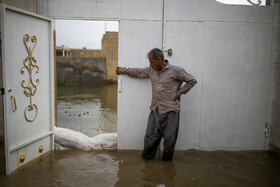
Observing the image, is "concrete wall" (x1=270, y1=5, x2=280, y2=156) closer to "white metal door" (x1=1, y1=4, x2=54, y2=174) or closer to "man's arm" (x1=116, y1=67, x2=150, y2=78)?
"man's arm" (x1=116, y1=67, x2=150, y2=78)

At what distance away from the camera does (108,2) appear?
4.24 m

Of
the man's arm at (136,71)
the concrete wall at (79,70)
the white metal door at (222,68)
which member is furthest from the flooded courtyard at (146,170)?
the concrete wall at (79,70)

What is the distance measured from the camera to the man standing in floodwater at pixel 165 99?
12.7 ft

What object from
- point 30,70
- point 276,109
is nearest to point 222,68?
point 276,109

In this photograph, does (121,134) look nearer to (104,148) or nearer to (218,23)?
(104,148)

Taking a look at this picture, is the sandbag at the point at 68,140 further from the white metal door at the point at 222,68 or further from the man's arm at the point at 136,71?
the white metal door at the point at 222,68

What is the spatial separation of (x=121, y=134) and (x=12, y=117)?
6.10ft

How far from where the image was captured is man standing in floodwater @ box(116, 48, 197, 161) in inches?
152

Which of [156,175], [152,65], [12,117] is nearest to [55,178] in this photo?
[12,117]

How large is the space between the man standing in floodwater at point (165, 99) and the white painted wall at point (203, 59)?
1.56 feet

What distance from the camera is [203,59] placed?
444 cm

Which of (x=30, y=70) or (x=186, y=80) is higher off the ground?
(x=30, y=70)

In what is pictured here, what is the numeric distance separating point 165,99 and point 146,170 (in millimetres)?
1152

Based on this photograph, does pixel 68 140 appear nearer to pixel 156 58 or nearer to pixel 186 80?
pixel 156 58
